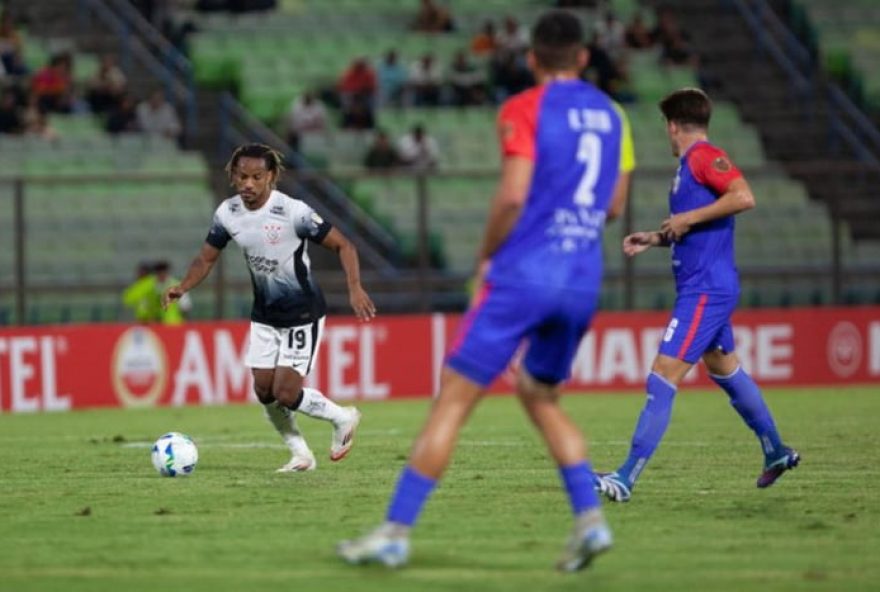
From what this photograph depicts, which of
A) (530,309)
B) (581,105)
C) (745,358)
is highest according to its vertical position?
(581,105)

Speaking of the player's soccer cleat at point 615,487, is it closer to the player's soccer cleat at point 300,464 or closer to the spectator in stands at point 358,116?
the player's soccer cleat at point 300,464

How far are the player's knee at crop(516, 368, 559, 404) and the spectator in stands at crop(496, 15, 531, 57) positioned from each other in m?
23.2

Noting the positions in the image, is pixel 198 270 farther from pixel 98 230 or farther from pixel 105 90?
pixel 105 90

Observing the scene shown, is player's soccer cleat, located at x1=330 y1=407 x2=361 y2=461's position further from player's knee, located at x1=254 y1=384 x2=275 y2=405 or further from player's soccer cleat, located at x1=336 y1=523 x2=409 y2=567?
player's soccer cleat, located at x1=336 y1=523 x2=409 y2=567

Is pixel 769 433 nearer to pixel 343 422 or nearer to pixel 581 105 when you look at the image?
pixel 343 422

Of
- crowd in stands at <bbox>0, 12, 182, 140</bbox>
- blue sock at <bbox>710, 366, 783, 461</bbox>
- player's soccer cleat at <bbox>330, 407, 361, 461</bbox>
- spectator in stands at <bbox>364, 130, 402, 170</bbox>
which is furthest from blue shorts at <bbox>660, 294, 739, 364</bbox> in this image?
crowd in stands at <bbox>0, 12, 182, 140</bbox>

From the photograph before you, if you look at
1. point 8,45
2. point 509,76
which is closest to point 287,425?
point 8,45

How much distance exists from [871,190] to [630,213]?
3.62 metres

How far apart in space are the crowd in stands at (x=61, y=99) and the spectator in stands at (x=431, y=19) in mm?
5629

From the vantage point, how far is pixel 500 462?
1450 cm

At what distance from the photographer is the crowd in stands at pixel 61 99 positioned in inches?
1104

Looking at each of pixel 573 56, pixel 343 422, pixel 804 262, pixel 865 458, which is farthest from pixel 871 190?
pixel 573 56

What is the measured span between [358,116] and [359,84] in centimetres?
68

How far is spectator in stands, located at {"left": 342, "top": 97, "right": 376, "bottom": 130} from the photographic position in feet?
98.8
